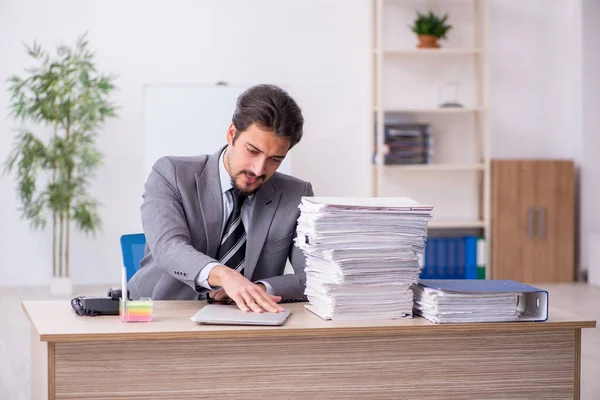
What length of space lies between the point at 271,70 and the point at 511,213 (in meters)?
2.43

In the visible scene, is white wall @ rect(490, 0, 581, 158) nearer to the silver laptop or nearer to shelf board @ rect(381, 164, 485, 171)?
shelf board @ rect(381, 164, 485, 171)

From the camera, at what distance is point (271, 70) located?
7.52m

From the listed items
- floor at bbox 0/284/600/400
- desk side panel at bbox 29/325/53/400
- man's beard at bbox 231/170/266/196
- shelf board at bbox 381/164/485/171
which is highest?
shelf board at bbox 381/164/485/171

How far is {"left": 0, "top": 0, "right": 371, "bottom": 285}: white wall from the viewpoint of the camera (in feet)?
23.6

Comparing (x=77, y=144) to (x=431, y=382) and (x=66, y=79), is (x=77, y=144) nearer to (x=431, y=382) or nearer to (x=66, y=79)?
(x=66, y=79)

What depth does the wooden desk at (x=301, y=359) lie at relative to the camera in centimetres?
205

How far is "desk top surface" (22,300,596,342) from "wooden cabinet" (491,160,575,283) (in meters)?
5.25

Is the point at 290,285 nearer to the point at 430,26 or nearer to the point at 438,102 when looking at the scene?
the point at 430,26

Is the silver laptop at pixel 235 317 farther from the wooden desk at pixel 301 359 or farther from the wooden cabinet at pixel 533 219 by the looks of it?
the wooden cabinet at pixel 533 219

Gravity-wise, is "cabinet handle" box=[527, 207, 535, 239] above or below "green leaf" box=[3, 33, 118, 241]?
below

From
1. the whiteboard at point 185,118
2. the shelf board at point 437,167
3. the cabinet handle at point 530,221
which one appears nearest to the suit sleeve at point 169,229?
the whiteboard at point 185,118

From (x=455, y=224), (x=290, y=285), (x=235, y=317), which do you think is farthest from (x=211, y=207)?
(x=455, y=224)

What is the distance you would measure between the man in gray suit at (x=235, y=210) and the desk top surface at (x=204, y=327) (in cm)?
25

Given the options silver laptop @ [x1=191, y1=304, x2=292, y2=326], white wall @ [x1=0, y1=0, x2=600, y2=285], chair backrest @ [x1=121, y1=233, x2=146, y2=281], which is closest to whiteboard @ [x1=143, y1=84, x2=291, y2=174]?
white wall @ [x1=0, y1=0, x2=600, y2=285]
